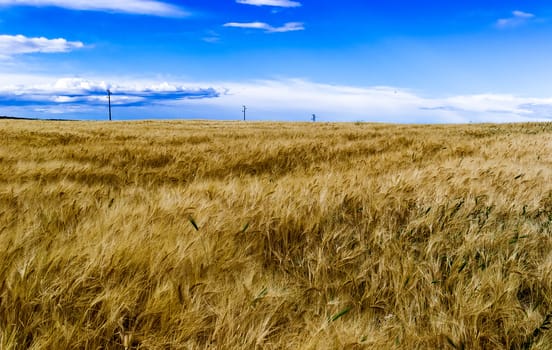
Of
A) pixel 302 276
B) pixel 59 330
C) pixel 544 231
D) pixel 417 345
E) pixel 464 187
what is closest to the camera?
pixel 59 330

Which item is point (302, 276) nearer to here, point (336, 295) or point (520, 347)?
point (336, 295)

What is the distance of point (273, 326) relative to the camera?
4.56ft

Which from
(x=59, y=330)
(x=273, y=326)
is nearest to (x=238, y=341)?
(x=273, y=326)

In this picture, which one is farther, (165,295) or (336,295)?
(336,295)

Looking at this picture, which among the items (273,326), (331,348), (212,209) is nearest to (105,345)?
(273,326)

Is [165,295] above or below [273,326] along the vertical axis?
above

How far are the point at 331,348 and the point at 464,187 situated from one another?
103 inches

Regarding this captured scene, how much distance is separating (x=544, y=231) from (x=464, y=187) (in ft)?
3.23

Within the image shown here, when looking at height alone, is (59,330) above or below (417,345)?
above

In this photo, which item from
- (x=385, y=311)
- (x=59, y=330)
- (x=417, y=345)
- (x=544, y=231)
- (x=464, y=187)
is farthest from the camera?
(x=464, y=187)

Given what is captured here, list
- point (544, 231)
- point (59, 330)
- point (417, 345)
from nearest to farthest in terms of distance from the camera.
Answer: point (59, 330)
point (417, 345)
point (544, 231)

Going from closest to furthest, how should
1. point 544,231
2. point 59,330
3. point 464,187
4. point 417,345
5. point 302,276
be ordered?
point 59,330
point 417,345
point 302,276
point 544,231
point 464,187

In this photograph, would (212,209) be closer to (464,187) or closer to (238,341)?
(238,341)

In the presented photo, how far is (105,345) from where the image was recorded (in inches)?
48.3
